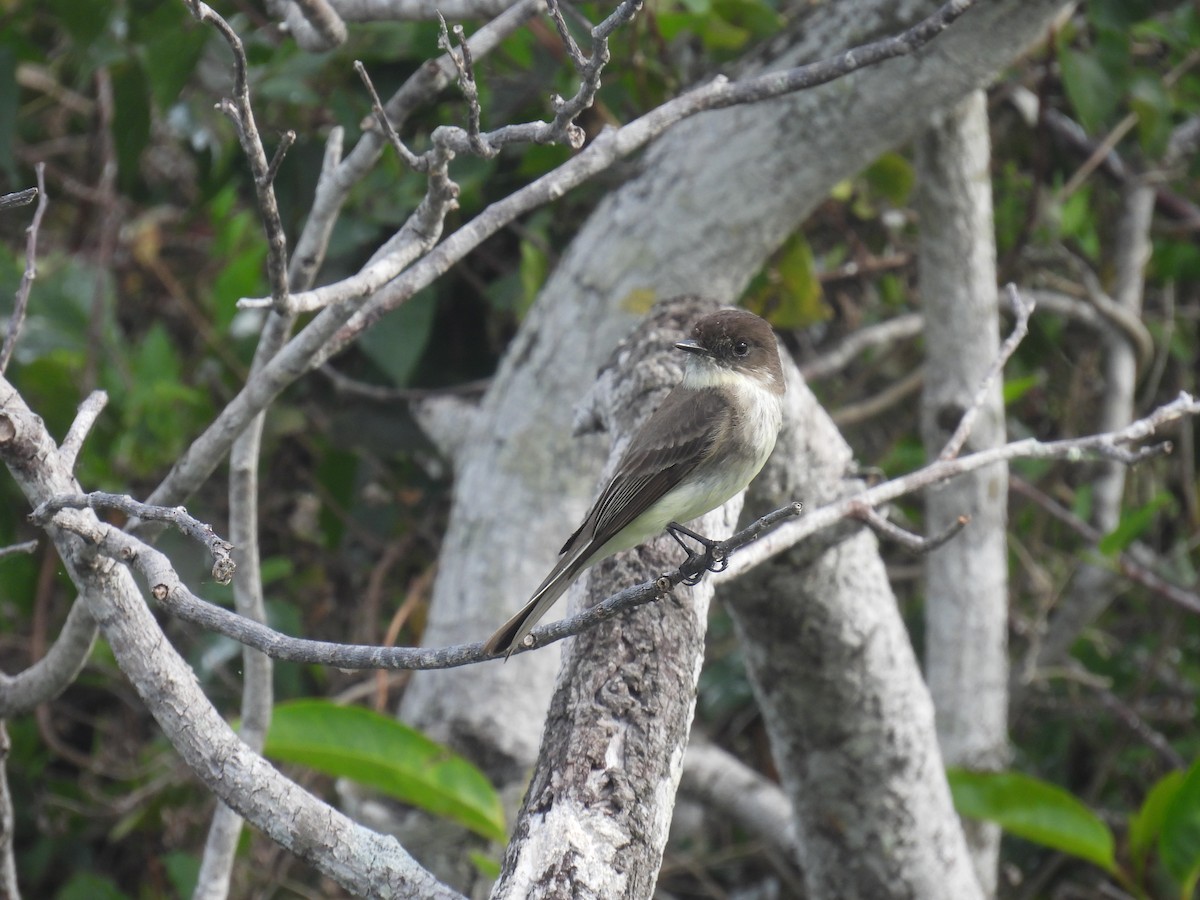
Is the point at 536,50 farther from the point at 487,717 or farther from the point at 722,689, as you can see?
the point at 722,689

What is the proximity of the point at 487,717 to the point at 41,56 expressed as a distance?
2.69 m

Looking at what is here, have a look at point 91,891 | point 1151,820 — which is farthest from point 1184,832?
point 91,891

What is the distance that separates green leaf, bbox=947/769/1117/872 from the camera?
3.48 meters

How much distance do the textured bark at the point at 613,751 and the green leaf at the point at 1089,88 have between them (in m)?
2.38

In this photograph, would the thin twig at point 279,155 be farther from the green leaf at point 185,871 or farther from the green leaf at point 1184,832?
the green leaf at point 185,871

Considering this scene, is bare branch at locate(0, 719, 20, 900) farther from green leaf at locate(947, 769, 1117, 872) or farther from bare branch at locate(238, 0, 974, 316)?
green leaf at locate(947, 769, 1117, 872)

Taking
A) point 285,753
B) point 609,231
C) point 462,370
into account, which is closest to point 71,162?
point 462,370

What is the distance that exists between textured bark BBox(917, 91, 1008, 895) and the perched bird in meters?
1.58

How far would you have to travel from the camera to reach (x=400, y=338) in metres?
4.05

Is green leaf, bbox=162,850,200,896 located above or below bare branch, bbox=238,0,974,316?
below

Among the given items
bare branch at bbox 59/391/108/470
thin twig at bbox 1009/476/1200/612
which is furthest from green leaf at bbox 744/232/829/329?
bare branch at bbox 59/391/108/470

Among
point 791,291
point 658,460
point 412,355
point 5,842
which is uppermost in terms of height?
point 791,291

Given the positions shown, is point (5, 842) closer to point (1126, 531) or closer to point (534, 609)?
point (534, 609)

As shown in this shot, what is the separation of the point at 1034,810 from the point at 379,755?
1.75 meters
